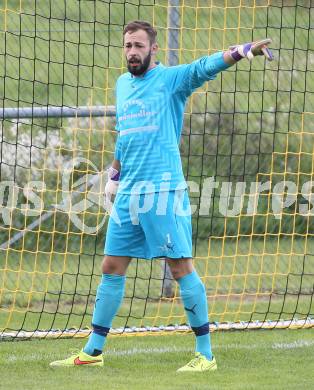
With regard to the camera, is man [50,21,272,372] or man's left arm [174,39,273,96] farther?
man [50,21,272,372]

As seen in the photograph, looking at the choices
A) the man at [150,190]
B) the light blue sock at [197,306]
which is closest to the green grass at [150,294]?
the man at [150,190]

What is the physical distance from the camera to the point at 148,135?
23.0 ft

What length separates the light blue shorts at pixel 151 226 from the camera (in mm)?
6961

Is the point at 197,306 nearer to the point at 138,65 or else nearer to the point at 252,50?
the point at 138,65

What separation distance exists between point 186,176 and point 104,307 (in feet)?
15.3

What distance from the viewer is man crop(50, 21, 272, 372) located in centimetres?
697

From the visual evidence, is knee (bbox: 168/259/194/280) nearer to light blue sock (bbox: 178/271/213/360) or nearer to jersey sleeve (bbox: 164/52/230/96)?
light blue sock (bbox: 178/271/213/360)

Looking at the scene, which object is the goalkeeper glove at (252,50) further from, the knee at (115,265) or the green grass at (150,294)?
the green grass at (150,294)

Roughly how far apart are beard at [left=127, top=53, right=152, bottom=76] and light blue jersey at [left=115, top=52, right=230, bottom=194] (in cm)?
8

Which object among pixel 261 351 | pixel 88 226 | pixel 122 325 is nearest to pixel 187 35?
pixel 88 226

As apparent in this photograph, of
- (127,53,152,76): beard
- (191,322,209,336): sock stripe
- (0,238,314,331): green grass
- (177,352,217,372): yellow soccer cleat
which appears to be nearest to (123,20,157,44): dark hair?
(127,53,152,76): beard

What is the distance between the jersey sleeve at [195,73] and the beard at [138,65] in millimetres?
154

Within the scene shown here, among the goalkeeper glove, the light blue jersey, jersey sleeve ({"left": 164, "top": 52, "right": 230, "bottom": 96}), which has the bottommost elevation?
the light blue jersey

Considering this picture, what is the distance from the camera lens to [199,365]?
23.1 feet
